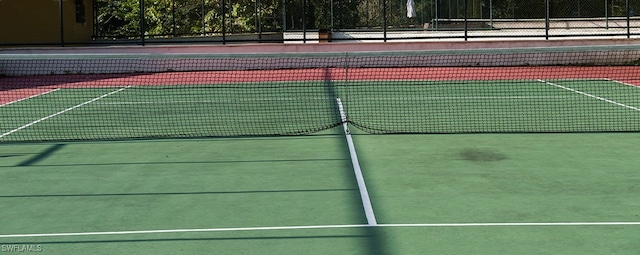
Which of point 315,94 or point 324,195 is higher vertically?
point 315,94

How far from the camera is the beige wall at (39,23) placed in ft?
95.8

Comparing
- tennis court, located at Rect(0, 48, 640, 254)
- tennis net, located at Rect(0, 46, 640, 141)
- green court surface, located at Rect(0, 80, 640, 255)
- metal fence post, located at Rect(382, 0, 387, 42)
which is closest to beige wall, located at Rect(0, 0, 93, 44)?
tennis net, located at Rect(0, 46, 640, 141)

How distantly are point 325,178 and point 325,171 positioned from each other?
1.52 feet

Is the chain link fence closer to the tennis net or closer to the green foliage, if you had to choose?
the green foliage

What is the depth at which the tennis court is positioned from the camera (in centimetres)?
812

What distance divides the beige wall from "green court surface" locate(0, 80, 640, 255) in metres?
11.2

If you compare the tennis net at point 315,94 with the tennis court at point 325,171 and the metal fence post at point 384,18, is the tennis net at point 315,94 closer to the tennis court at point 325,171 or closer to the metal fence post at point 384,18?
the tennis court at point 325,171

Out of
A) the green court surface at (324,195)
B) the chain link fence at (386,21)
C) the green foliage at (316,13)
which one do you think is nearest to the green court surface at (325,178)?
the green court surface at (324,195)

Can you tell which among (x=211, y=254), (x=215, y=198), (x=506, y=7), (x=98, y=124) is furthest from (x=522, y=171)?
(x=506, y=7)

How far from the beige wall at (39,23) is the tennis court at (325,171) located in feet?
27.8

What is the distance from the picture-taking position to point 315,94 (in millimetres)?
21297

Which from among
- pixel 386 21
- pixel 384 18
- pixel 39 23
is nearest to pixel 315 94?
pixel 384 18

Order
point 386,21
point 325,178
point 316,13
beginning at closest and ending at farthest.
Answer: point 325,178 → point 386,21 → point 316,13

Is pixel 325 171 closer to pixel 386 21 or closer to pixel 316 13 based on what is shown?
pixel 386 21
